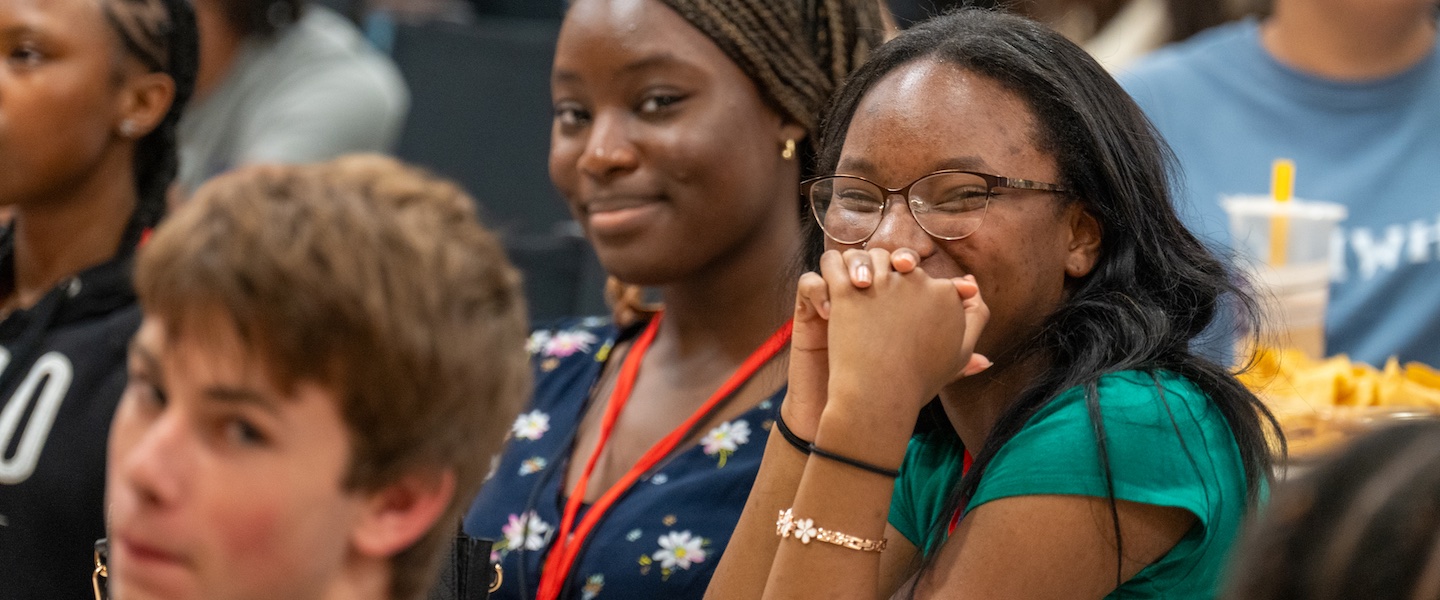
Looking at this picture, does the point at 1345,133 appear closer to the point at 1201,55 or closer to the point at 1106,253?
the point at 1201,55

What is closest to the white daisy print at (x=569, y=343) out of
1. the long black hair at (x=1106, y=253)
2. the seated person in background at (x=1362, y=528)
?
the long black hair at (x=1106, y=253)

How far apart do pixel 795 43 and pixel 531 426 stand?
689 mm

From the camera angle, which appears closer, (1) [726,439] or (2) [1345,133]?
(1) [726,439]

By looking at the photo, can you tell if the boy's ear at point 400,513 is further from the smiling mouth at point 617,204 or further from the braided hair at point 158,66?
the braided hair at point 158,66

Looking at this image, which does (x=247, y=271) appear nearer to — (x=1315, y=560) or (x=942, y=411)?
(x=1315, y=560)

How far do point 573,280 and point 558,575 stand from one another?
155 cm

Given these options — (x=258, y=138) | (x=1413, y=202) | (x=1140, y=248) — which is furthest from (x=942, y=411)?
(x=258, y=138)

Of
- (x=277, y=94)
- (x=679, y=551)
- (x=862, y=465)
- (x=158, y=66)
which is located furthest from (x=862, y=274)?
(x=277, y=94)

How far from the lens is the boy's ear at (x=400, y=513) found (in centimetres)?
114

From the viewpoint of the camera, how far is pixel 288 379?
41.6 inches

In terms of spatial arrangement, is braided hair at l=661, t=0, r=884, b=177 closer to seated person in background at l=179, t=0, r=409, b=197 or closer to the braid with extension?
the braid with extension

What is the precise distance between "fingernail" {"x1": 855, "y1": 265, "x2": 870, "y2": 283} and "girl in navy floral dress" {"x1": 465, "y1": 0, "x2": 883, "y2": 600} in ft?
1.35

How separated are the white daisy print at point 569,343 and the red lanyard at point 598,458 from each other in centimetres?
16

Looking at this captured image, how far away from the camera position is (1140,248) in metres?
1.60
